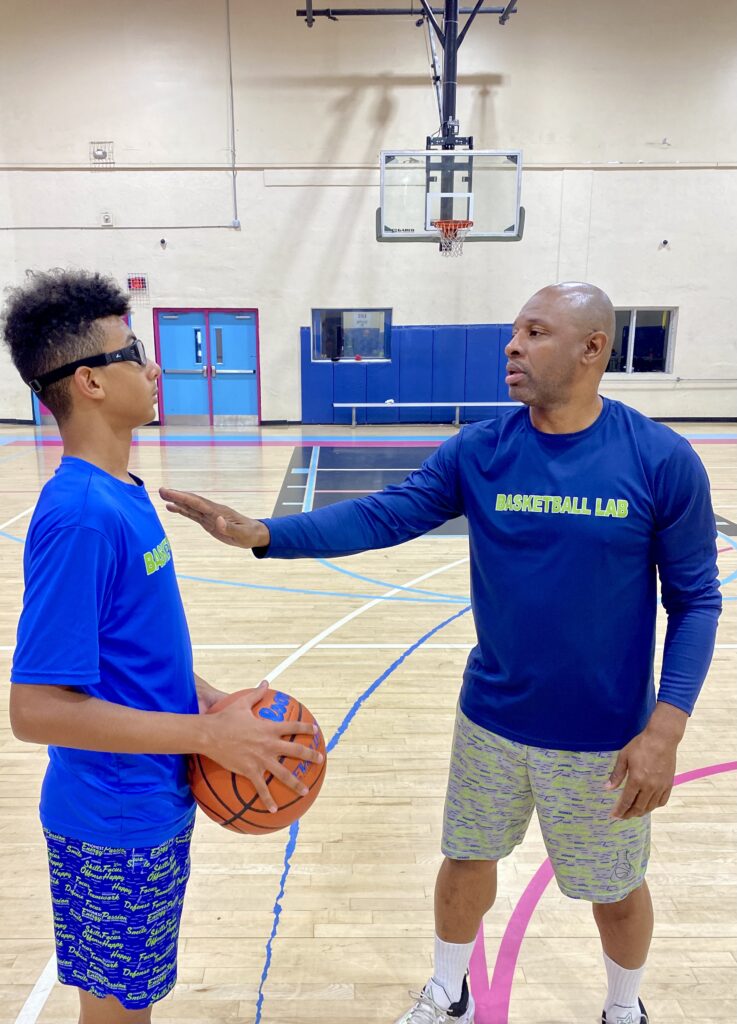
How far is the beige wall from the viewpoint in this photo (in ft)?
42.0

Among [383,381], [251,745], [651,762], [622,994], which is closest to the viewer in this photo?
[251,745]

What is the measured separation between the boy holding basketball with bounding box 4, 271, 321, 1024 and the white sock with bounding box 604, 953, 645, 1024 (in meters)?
1.13

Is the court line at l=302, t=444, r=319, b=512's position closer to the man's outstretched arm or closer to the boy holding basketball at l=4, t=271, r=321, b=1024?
the man's outstretched arm

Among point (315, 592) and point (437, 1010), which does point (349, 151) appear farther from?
point (437, 1010)

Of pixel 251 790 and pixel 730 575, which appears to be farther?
pixel 730 575

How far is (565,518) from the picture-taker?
1.69m

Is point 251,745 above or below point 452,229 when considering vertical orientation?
below

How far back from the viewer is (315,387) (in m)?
14.0

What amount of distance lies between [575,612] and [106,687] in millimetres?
1016

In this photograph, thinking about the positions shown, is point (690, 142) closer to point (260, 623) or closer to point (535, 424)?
point (260, 623)

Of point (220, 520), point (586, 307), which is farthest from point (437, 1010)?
point (586, 307)

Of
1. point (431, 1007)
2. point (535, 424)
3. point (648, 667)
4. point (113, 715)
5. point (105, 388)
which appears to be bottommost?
point (431, 1007)

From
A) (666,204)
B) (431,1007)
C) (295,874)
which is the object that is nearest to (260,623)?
(295,874)

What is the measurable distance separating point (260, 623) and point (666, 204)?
39.7ft
